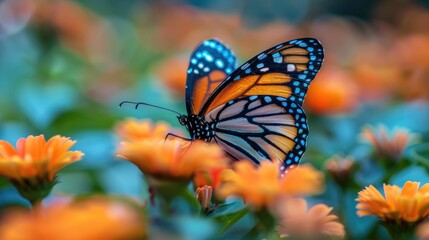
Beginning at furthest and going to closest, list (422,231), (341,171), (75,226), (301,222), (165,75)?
1. (165,75)
2. (341,171)
3. (422,231)
4. (301,222)
5. (75,226)

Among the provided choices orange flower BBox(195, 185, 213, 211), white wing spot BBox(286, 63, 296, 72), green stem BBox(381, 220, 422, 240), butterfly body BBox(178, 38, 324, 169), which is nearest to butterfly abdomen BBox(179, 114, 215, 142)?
butterfly body BBox(178, 38, 324, 169)

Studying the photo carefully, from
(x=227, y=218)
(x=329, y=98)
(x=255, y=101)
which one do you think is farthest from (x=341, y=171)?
(x=329, y=98)

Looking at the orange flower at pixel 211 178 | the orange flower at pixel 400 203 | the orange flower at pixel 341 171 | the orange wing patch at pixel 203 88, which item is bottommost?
the orange flower at pixel 400 203

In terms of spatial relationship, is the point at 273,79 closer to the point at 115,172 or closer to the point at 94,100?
the point at 115,172

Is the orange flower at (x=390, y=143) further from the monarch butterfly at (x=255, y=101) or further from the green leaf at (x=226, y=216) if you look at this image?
the green leaf at (x=226, y=216)

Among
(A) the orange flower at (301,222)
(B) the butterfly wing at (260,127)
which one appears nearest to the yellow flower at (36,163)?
(A) the orange flower at (301,222)

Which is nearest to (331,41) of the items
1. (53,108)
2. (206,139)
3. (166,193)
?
(53,108)

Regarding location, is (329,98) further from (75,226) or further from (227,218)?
(75,226)
